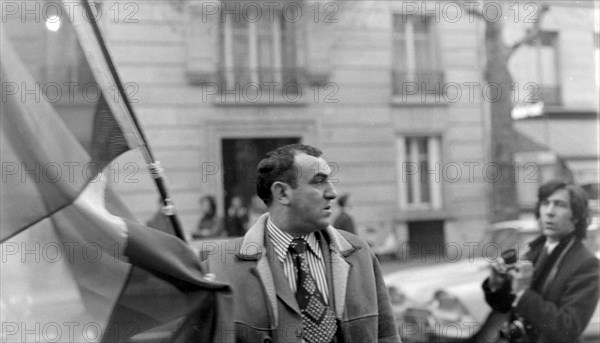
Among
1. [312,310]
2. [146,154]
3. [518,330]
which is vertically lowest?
[518,330]

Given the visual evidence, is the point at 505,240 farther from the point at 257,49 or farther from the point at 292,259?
the point at 257,49

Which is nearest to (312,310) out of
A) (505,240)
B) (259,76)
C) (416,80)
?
(505,240)

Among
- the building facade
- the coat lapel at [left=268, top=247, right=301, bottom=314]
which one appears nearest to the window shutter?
the building facade

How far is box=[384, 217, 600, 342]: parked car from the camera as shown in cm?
559

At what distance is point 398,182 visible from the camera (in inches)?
427

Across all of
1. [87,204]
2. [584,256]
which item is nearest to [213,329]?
[87,204]

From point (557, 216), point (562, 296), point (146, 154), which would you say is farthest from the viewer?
point (557, 216)

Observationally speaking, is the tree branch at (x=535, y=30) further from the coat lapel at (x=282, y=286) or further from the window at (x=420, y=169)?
the coat lapel at (x=282, y=286)

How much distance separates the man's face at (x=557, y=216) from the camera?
3.75 metres

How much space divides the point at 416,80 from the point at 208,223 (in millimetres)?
4062

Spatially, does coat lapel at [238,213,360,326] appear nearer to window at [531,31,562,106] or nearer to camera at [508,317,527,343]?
camera at [508,317,527,343]

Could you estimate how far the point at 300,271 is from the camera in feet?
8.11

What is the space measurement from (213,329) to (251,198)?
27.5 feet

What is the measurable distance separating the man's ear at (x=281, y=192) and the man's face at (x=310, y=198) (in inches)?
0.6
